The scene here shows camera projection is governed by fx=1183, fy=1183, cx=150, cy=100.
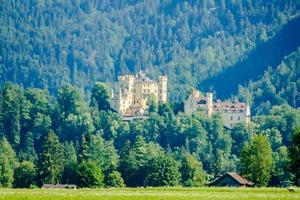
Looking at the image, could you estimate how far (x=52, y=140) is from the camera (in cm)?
17112

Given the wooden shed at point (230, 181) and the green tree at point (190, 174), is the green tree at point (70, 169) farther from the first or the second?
the wooden shed at point (230, 181)

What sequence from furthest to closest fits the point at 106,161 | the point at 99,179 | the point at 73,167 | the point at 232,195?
the point at 106,161, the point at 73,167, the point at 99,179, the point at 232,195

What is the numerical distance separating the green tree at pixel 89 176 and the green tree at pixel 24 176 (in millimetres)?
9147

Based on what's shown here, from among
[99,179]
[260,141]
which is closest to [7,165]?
[99,179]

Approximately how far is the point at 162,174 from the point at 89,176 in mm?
12085

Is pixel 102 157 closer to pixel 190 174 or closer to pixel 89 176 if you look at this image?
pixel 190 174

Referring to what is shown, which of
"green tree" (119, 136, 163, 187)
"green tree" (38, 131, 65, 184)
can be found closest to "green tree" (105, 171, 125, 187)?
"green tree" (119, 136, 163, 187)

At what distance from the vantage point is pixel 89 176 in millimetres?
141625

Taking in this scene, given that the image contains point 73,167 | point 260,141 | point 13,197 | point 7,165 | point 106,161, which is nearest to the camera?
point 13,197

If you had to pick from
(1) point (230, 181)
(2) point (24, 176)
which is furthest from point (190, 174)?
(1) point (230, 181)

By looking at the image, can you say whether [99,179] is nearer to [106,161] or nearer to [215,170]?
[106,161]

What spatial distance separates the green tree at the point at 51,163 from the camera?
155875 mm

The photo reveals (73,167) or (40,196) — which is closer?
(40,196)

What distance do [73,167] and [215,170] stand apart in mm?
40981
